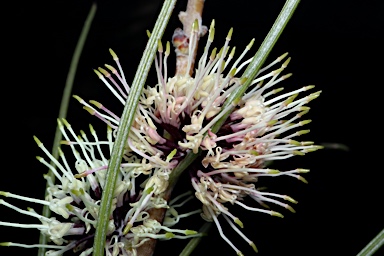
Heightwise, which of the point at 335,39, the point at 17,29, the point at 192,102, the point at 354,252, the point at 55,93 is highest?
the point at 17,29

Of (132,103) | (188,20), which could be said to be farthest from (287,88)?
(132,103)

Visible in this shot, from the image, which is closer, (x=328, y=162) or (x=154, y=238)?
(x=154, y=238)

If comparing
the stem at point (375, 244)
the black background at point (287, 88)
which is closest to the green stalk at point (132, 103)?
the stem at point (375, 244)

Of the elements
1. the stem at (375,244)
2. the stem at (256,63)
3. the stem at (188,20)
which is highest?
the stem at (188,20)

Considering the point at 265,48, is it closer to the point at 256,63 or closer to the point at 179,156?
the point at 256,63

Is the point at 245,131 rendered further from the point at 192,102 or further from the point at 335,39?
the point at 335,39

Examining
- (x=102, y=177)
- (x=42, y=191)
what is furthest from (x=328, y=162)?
(x=102, y=177)

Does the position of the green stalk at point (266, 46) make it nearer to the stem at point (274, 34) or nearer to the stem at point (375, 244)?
the stem at point (274, 34)

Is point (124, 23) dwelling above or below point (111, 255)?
above
